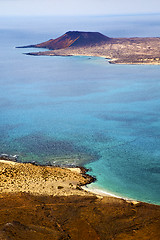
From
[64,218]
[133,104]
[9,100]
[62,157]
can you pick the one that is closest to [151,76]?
[133,104]

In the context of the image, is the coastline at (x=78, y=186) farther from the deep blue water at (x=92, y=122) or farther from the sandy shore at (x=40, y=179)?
the deep blue water at (x=92, y=122)

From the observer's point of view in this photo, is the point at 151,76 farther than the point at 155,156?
Yes

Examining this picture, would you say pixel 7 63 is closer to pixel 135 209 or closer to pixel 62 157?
pixel 62 157

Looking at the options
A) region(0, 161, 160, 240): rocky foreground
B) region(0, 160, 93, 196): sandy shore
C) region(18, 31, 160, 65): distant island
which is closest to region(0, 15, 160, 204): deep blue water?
region(0, 160, 93, 196): sandy shore

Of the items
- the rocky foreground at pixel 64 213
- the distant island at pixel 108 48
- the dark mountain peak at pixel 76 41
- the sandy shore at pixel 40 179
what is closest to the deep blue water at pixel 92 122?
the sandy shore at pixel 40 179

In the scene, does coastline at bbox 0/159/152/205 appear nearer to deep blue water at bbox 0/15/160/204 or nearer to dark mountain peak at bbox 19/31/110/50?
deep blue water at bbox 0/15/160/204

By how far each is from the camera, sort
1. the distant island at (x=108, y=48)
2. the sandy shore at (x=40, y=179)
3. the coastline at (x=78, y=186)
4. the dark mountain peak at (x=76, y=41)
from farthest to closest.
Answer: the dark mountain peak at (x=76, y=41) → the distant island at (x=108, y=48) → the sandy shore at (x=40, y=179) → the coastline at (x=78, y=186)

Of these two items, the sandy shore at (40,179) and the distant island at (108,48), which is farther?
the distant island at (108,48)
